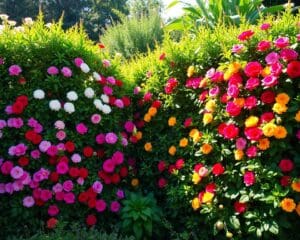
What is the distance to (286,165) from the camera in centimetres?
→ 289

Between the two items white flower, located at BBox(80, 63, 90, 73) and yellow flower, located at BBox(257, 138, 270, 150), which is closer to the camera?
yellow flower, located at BBox(257, 138, 270, 150)

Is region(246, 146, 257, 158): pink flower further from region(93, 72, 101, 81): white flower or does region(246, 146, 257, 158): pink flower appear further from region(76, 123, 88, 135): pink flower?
region(93, 72, 101, 81): white flower

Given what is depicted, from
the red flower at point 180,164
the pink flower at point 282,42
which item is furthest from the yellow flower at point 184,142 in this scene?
the pink flower at point 282,42

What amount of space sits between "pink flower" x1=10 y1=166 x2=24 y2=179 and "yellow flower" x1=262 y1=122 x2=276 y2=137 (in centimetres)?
186

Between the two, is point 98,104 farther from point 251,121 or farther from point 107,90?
point 251,121

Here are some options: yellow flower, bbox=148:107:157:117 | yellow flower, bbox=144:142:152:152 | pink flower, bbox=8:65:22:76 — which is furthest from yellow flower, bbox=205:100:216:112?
pink flower, bbox=8:65:22:76

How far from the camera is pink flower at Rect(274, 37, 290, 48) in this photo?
9.66ft

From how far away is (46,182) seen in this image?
135 inches

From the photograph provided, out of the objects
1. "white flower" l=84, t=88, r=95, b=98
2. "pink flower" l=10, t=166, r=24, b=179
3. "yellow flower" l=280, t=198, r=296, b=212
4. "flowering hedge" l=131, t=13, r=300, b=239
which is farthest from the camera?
"white flower" l=84, t=88, r=95, b=98

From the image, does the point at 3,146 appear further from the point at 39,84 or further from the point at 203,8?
the point at 203,8

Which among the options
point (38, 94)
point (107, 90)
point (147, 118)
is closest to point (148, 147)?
point (147, 118)

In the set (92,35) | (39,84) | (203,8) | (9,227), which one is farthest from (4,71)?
(92,35)

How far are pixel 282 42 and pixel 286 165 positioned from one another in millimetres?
846

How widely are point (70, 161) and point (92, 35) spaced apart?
80.5 feet
